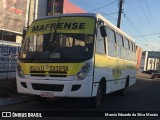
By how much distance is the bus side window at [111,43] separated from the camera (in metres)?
13.4

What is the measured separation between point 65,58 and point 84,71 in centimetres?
68

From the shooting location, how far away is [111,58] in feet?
44.9

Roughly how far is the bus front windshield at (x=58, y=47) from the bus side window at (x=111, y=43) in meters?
2.13

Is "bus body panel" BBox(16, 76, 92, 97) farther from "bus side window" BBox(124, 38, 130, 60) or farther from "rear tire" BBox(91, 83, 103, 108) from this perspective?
"bus side window" BBox(124, 38, 130, 60)

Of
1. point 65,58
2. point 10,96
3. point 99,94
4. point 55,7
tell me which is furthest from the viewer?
point 55,7

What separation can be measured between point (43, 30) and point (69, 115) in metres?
2.94

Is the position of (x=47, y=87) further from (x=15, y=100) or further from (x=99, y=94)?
(x=15, y=100)

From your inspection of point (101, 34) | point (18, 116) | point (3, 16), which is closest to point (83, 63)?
point (101, 34)

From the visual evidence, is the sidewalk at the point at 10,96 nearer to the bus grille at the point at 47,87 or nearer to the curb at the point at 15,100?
the curb at the point at 15,100

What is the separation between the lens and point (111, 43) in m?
13.8

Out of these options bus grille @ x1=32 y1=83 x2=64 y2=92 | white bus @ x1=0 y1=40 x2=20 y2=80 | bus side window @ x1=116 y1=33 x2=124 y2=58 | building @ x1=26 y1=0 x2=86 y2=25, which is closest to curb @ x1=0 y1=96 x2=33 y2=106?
bus grille @ x1=32 y1=83 x2=64 y2=92

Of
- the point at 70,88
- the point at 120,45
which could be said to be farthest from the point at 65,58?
the point at 120,45

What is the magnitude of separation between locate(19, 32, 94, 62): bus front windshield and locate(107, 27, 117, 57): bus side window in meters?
2.13

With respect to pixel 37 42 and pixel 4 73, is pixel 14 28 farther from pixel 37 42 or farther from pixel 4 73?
pixel 37 42
